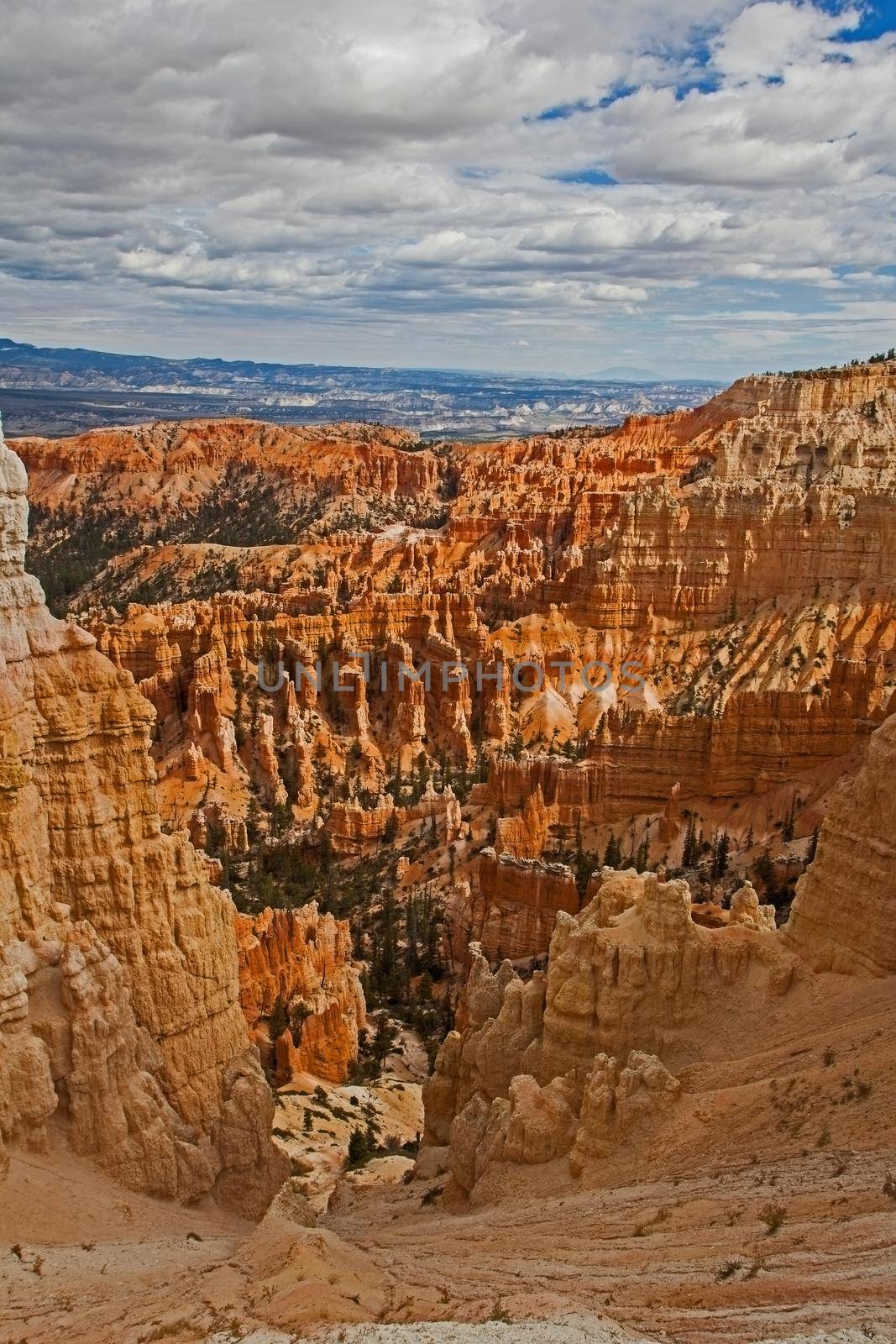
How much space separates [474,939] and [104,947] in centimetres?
2017

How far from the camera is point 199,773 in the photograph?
49031mm

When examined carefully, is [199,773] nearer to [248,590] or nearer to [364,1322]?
[248,590]

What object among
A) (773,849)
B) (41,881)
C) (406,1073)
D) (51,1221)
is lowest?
(406,1073)

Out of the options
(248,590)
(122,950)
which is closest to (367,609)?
(248,590)

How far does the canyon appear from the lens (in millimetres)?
10359

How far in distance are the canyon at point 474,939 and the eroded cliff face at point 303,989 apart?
11 centimetres

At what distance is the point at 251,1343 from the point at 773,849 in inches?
1012

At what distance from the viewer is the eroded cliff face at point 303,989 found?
26844 millimetres

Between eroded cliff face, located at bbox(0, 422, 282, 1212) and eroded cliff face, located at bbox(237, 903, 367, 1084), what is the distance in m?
9.72

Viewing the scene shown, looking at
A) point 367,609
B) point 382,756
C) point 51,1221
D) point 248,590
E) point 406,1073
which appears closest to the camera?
point 51,1221

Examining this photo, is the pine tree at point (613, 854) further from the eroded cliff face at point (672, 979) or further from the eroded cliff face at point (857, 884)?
the eroded cliff face at point (857, 884)

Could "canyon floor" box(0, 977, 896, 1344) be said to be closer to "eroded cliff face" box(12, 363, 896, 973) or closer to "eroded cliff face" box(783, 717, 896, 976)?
"eroded cliff face" box(783, 717, 896, 976)

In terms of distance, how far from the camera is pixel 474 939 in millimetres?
33781

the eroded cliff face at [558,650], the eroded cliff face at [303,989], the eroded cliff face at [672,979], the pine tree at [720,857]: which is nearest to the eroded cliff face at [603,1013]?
the eroded cliff face at [672,979]
